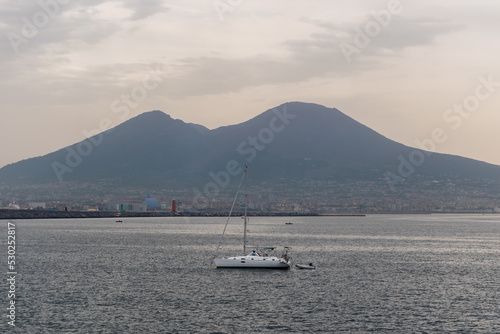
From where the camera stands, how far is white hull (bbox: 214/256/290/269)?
263ft

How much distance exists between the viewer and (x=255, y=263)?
8025cm

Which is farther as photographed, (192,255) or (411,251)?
(411,251)

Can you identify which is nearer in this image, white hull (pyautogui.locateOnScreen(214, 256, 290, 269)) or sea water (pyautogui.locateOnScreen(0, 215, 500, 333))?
sea water (pyautogui.locateOnScreen(0, 215, 500, 333))

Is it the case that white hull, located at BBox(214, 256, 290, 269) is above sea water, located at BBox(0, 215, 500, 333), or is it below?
above

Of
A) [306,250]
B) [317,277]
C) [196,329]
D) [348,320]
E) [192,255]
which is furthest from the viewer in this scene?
[306,250]

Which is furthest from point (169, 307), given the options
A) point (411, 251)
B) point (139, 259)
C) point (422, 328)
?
point (411, 251)

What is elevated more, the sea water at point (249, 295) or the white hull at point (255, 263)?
the white hull at point (255, 263)

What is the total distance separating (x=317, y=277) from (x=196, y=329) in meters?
30.4

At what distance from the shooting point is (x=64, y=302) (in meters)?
55.4

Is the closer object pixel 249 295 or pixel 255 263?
pixel 249 295

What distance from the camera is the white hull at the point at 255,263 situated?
80250mm

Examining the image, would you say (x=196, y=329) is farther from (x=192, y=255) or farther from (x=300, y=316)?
(x=192, y=255)

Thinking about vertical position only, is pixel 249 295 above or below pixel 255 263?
below

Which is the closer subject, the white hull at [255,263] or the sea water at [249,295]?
the sea water at [249,295]
